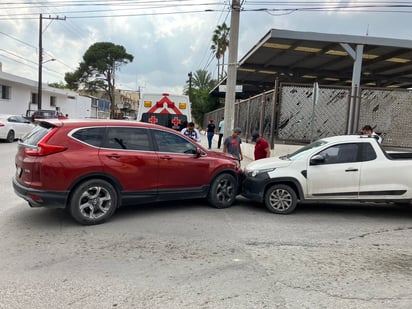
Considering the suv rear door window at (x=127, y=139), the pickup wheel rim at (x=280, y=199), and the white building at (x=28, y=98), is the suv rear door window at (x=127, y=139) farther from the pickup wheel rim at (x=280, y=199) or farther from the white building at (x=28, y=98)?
the white building at (x=28, y=98)

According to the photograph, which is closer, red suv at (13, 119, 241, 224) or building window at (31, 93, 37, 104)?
red suv at (13, 119, 241, 224)

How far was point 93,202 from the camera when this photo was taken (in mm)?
5762

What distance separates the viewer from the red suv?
5.41 m

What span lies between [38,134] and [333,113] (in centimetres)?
924

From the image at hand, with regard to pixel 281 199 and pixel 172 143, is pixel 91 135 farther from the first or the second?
pixel 281 199

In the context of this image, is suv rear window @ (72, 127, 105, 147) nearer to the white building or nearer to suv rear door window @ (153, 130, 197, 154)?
suv rear door window @ (153, 130, 197, 154)

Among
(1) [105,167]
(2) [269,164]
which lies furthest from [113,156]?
(2) [269,164]

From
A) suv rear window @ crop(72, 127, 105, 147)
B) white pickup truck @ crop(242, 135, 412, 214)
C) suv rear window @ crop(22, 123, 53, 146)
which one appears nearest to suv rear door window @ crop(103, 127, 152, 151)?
suv rear window @ crop(72, 127, 105, 147)

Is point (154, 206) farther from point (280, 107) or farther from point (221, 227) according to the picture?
point (280, 107)

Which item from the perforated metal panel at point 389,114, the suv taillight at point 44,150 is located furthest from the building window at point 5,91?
the suv taillight at point 44,150

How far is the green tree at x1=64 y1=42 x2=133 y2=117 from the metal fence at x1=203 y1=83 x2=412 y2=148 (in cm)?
5162

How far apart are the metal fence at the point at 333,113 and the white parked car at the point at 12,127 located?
1352cm

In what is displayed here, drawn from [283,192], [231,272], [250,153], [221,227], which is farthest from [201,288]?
[250,153]

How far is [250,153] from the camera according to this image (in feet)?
49.5
